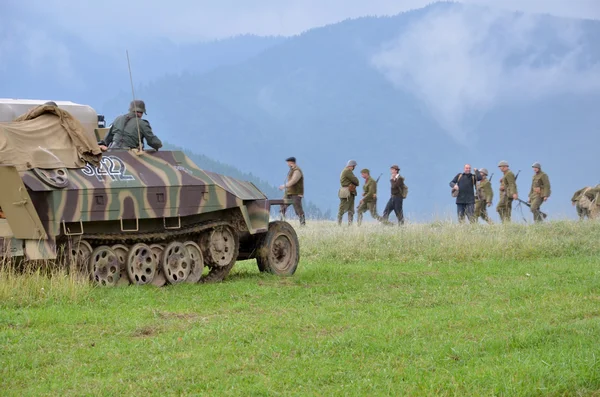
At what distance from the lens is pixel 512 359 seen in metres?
8.26

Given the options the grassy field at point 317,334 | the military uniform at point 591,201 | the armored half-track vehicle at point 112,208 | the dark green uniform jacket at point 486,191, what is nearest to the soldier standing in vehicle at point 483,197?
the dark green uniform jacket at point 486,191

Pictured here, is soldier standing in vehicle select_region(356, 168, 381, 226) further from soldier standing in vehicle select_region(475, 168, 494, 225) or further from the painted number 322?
the painted number 322

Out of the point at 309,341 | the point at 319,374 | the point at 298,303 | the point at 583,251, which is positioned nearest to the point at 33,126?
the point at 298,303

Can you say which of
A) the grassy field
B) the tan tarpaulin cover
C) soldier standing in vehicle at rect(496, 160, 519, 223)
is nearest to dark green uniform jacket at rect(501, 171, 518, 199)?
soldier standing in vehicle at rect(496, 160, 519, 223)

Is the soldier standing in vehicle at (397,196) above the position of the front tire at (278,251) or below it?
above

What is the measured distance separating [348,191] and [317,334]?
1804 centimetres

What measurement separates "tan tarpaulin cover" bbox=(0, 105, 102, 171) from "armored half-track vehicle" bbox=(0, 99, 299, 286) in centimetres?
1

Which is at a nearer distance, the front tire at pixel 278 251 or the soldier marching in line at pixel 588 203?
the front tire at pixel 278 251

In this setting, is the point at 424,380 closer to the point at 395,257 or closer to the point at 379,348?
the point at 379,348

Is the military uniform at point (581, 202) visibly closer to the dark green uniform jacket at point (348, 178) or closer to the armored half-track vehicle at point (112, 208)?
the dark green uniform jacket at point (348, 178)

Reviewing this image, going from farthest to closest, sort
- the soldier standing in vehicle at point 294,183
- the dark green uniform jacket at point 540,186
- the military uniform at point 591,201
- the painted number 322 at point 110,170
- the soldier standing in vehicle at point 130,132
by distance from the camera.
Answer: the military uniform at point 591,201, the dark green uniform jacket at point 540,186, the soldier standing in vehicle at point 294,183, the soldier standing in vehicle at point 130,132, the painted number 322 at point 110,170

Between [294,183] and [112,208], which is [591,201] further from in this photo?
[112,208]

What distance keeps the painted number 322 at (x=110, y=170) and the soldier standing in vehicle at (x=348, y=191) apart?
1412 centimetres

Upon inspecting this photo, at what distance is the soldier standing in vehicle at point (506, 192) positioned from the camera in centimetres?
2841
